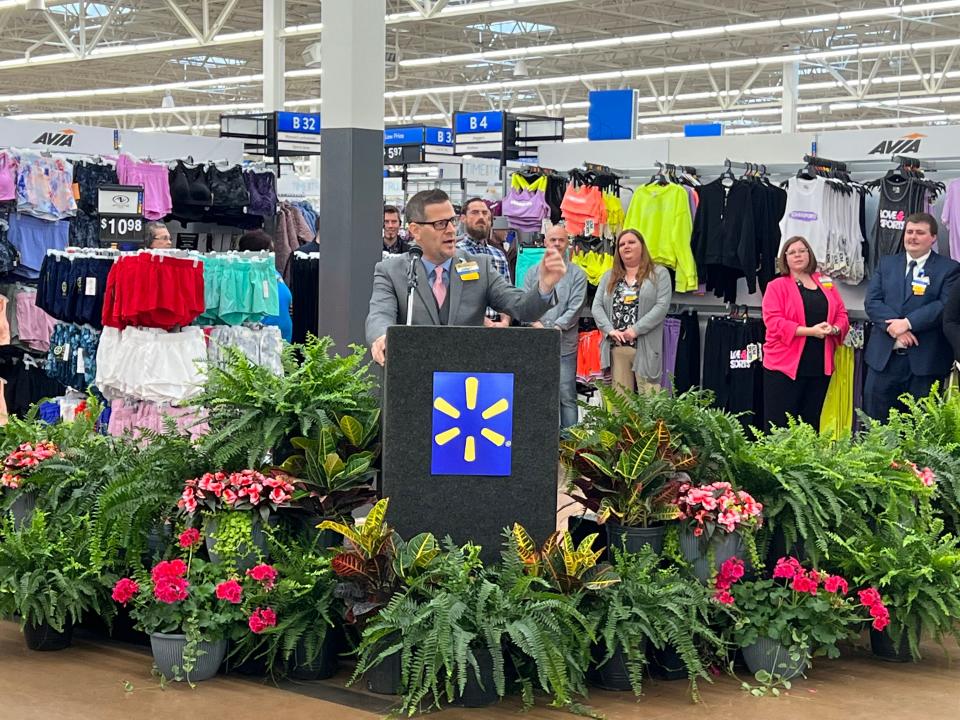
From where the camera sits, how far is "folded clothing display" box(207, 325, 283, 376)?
7770mm

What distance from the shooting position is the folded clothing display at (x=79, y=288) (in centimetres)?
761

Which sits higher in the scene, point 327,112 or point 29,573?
point 327,112

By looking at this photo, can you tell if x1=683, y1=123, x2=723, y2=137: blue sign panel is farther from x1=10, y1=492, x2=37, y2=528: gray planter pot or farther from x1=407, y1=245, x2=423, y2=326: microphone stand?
x1=10, y1=492, x2=37, y2=528: gray planter pot

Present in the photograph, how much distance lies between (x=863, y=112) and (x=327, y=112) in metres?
25.4

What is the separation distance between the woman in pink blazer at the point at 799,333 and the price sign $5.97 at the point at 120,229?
4.09 m

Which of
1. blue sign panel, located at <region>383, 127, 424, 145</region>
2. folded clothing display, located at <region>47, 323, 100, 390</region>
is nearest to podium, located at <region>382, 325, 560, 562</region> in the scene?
folded clothing display, located at <region>47, 323, 100, 390</region>

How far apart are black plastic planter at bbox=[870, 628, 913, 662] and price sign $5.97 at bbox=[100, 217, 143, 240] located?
5611mm

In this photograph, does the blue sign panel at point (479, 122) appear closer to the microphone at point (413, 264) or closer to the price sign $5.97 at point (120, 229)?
the price sign $5.97 at point (120, 229)

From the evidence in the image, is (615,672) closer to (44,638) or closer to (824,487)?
(824,487)

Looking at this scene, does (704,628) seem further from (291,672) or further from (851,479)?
(291,672)

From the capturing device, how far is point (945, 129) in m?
8.66

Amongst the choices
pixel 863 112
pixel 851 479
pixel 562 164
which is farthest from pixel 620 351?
pixel 863 112

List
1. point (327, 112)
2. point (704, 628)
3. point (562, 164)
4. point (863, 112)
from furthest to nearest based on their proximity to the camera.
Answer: point (863, 112)
point (562, 164)
point (327, 112)
point (704, 628)

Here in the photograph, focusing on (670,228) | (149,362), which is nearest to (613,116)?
(670,228)
